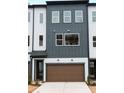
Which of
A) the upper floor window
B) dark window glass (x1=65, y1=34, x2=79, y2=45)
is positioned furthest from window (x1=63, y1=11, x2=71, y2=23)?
dark window glass (x1=65, y1=34, x2=79, y2=45)

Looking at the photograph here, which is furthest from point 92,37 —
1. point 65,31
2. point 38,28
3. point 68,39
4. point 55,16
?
point 38,28

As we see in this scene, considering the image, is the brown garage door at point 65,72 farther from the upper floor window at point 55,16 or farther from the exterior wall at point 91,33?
the upper floor window at point 55,16

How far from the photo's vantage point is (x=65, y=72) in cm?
2592

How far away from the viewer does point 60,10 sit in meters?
26.4

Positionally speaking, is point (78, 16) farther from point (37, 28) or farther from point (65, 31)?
point (37, 28)

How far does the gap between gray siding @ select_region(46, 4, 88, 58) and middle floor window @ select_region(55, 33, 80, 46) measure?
1.07 feet

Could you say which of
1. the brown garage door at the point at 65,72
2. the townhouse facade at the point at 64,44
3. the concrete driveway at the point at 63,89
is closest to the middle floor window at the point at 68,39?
the townhouse facade at the point at 64,44

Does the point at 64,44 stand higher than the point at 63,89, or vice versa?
the point at 64,44

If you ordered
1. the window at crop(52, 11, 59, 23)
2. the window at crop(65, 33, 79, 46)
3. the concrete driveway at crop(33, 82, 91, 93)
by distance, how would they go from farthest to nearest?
1. the window at crop(52, 11, 59, 23)
2. the window at crop(65, 33, 79, 46)
3. the concrete driveway at crop(33, 82, 91, 93)

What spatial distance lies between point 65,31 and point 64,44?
139cm

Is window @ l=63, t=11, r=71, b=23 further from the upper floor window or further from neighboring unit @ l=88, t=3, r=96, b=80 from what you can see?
neighboring unit @ l=88, t=3, r=96, b=80

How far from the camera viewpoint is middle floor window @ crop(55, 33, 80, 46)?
2608cm
